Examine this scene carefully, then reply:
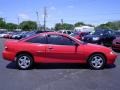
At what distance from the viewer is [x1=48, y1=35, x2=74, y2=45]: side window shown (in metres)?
10.8

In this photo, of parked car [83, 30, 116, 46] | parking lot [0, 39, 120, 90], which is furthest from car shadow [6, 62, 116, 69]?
parked car [83, 30, 116, 46]

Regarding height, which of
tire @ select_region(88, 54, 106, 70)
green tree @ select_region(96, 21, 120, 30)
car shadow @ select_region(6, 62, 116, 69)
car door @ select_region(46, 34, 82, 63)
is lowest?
car shadow @ select_region(6, 62, 116, 69)

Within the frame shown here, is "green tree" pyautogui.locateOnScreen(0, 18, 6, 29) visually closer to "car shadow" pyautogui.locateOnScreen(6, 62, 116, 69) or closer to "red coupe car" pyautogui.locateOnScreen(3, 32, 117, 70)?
"car shadow" pyautogui.locateOnScreen(6, 62, 116, 69)

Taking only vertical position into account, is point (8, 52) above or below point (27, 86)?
above

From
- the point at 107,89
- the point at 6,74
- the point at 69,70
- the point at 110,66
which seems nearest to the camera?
the point at 107,89

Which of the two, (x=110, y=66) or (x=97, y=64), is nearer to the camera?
(x=97, y=64)

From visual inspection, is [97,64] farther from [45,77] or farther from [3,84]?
[3,84]

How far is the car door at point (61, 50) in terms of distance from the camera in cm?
1074

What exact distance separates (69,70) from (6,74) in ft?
7.72

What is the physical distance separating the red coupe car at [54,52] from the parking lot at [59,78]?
0.34 meters

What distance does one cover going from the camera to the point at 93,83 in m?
8.23

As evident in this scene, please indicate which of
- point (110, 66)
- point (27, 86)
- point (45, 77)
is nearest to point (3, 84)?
point (27, 86)

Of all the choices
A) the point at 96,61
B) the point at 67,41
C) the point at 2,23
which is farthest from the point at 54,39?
the point at 2,23

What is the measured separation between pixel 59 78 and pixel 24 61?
7.45ft
